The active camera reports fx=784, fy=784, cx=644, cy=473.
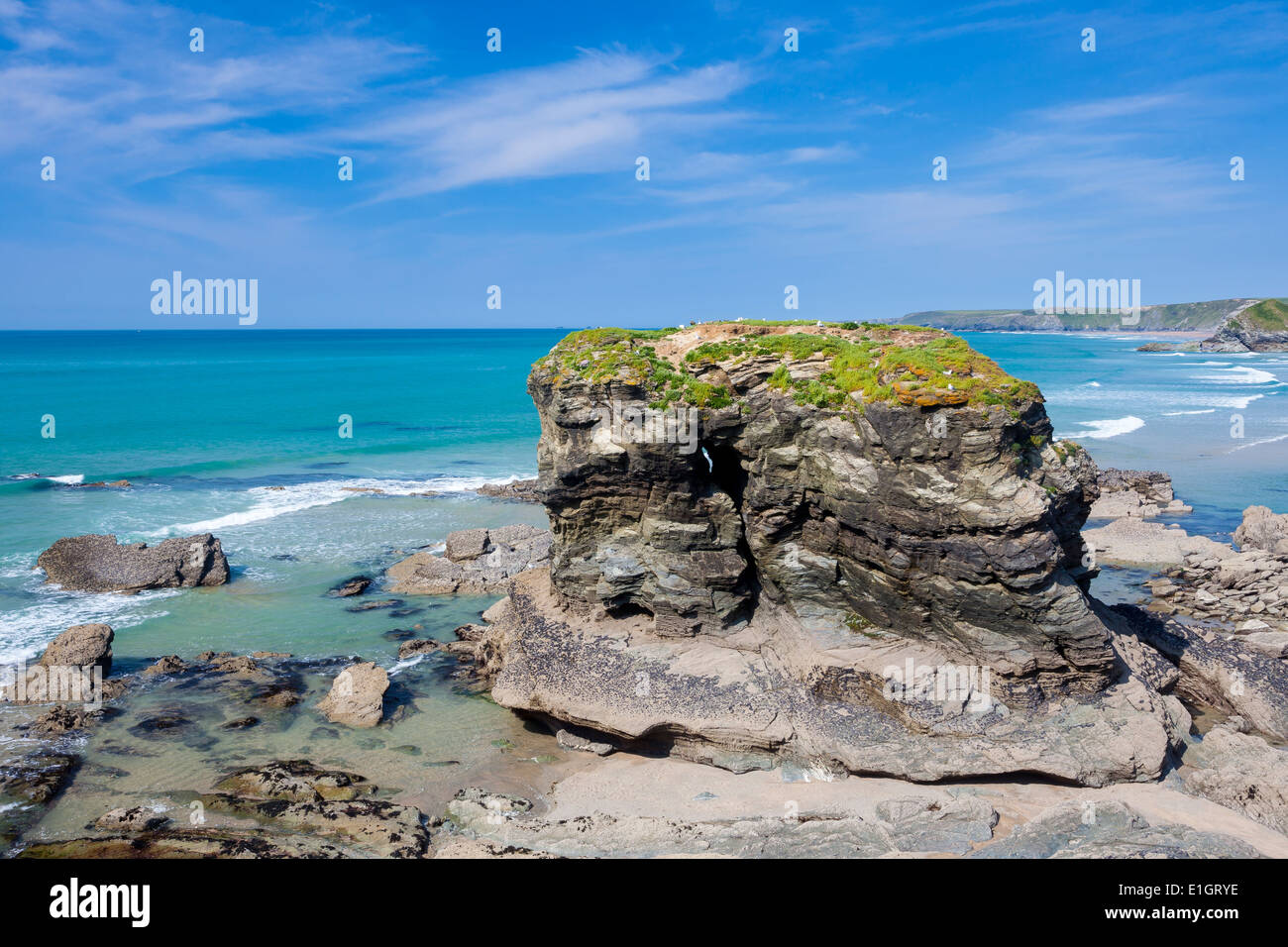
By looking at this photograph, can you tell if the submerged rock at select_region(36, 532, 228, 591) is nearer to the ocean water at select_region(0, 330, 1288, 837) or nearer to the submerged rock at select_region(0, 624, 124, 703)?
the ocean water at select_region(0, 330, 1288, 837)

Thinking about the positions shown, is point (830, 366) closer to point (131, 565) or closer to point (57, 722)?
point (57, 722)

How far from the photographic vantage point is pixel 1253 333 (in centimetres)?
16088

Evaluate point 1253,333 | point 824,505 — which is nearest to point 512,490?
point 824,505

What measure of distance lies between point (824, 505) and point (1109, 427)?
2234 inches

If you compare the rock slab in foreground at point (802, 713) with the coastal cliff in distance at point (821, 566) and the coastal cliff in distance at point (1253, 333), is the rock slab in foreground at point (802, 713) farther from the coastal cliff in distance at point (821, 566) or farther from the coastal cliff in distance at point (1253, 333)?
→ the coastal cliff in distance at point (1253, 333)

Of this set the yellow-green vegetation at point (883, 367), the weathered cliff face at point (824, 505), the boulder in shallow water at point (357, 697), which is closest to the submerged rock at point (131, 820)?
the boulder in shallow water at point (357, 697)

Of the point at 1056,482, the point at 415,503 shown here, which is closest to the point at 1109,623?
the point at 1056,482

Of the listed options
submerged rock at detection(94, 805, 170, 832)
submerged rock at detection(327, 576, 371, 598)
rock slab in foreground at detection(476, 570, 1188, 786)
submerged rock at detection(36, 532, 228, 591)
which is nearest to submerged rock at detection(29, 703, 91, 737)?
submerged rock at detection(94, 805, 170, 832)

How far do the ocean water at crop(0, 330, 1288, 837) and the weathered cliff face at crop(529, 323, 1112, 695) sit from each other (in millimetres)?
5681

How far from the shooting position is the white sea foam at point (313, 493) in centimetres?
3819

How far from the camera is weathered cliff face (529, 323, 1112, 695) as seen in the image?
16078mm

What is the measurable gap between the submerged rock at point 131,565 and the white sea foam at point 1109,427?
56.1 metres

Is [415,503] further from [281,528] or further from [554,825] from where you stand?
[554,825]

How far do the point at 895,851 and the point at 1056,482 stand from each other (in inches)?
335
